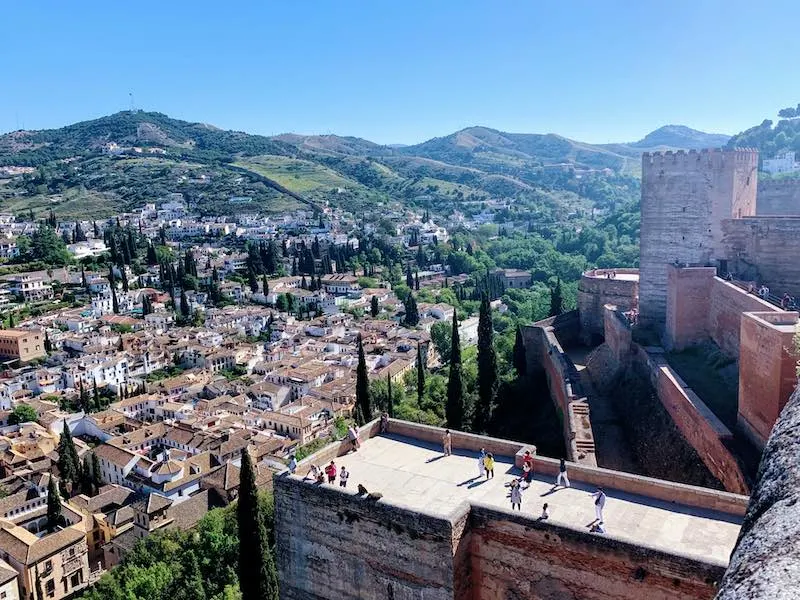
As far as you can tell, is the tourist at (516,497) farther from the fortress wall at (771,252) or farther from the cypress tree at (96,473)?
the cypress tree at (96,473)

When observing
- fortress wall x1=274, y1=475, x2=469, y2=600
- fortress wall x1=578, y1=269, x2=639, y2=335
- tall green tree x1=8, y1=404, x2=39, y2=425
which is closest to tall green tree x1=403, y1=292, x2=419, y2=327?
tall green tree x1=8, y1=404, x2=39, y2=425

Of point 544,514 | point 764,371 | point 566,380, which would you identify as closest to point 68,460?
point 566,380

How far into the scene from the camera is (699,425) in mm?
13453

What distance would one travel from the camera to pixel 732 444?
12.1 meters

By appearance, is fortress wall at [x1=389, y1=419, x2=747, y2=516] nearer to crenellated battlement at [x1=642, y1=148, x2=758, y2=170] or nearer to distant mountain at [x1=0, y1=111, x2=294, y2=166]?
crenellated battlement at [x1=642, y1=148, x2=758, y2=170]

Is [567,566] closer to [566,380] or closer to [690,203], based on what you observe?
[566,380]

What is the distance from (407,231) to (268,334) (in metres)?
54.9

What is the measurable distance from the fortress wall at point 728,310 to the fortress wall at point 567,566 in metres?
9.92

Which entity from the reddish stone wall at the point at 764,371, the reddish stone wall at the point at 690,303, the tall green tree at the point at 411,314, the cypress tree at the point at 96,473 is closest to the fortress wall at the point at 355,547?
the reddish stone wall at the point at 764,371

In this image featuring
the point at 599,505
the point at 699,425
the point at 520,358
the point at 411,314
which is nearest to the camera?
the point at 599,505

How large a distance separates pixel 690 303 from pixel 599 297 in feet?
26.4

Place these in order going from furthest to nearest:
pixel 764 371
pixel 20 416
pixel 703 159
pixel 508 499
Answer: pixel 20 416 < pixel 703 159 < pixel 764 371 < pixel 508 499

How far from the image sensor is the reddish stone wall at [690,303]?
18.5 m

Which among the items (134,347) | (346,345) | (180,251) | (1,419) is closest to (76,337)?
(134,347)
